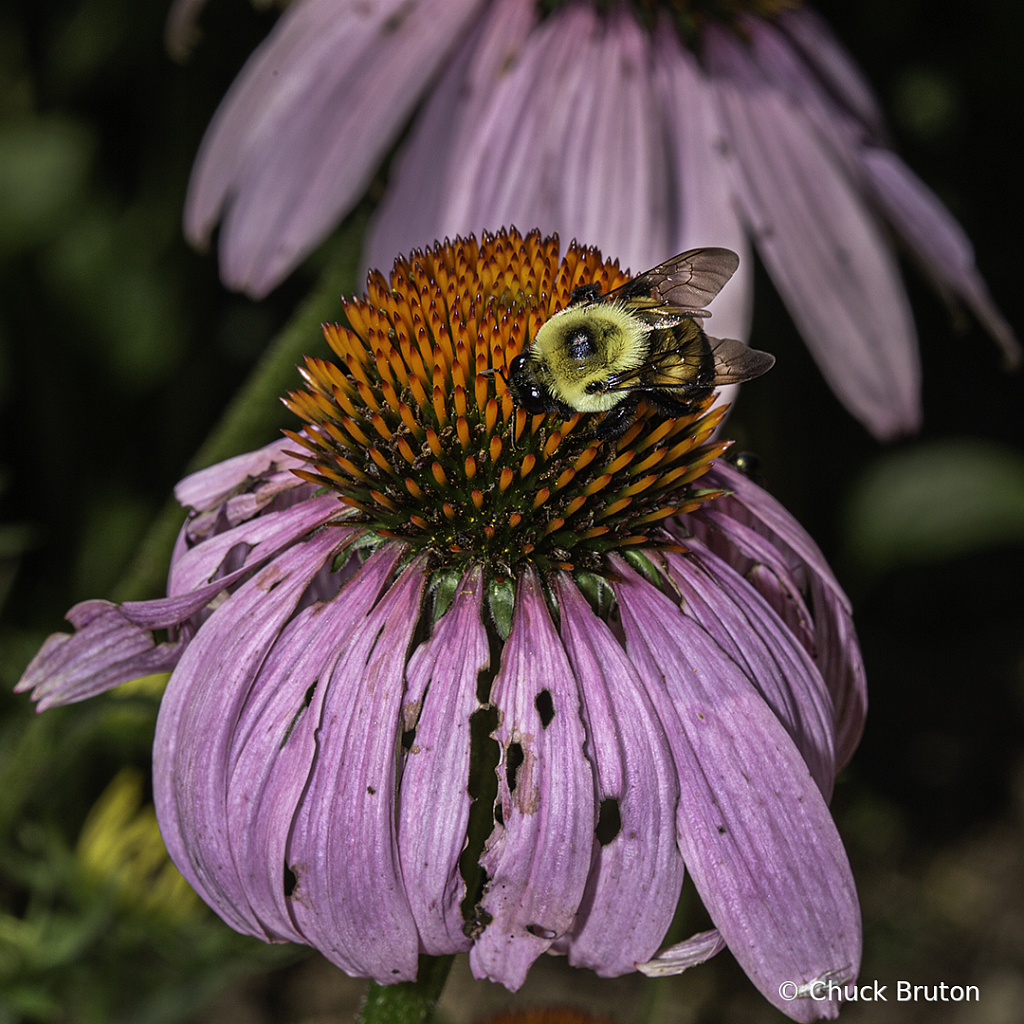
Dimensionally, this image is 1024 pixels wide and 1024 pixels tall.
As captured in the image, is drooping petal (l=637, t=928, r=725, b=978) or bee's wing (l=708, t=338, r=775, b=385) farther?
bee's wing (l=708, t=338, r=775, b=385)

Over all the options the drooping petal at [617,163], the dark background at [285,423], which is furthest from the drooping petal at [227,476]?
the dark background at [285,423]

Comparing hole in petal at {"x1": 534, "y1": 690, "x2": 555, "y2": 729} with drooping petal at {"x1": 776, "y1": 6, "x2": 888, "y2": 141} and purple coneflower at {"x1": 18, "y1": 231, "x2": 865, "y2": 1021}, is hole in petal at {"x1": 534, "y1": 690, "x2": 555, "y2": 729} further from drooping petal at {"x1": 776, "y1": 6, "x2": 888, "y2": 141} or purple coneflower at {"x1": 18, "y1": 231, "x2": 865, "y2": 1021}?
drooping petal at {"x1": 776, "y1": 6, "x2": 888, "y2": 141}

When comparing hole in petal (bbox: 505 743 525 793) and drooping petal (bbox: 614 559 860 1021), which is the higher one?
hole in petal (bbox: 505 743 525 793)

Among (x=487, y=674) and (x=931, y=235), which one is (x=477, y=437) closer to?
(x=487, y=674)

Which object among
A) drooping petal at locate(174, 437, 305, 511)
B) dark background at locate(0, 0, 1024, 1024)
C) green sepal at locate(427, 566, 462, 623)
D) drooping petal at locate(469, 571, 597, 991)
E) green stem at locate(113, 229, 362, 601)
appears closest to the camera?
drooping petal at locate(469, 571, 597, 991)

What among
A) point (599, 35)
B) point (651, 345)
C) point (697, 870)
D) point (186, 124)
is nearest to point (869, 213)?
point (599, 35)

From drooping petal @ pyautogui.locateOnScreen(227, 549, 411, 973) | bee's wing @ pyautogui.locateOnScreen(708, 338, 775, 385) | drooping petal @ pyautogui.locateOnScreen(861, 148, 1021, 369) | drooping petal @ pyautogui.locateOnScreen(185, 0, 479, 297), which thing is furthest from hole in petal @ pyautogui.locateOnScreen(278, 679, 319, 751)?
drooping petal @ pyautogui.locateOnScreen(861, 148, 1021, 369)
